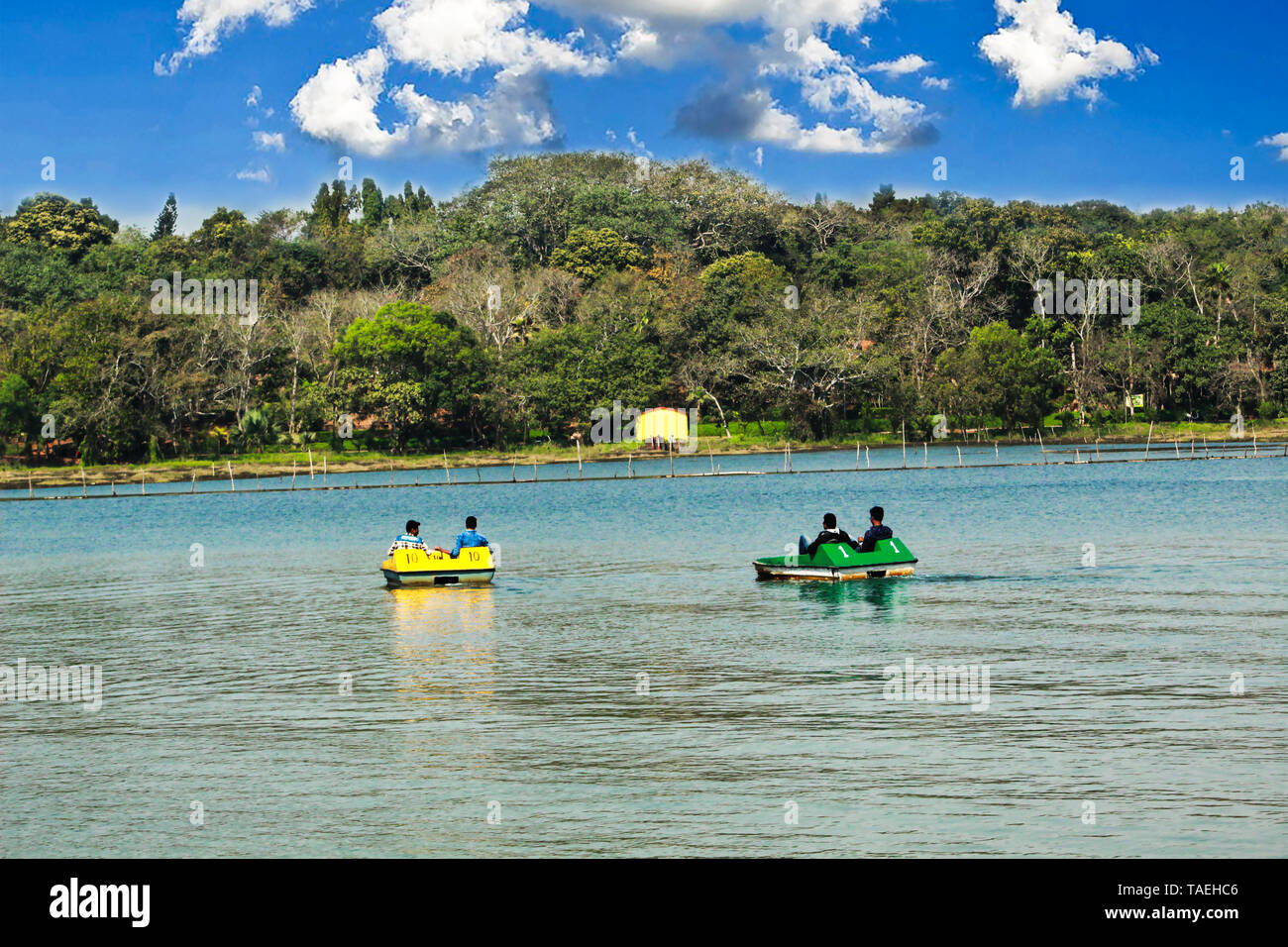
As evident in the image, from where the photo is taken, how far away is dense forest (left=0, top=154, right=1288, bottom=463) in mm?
97875

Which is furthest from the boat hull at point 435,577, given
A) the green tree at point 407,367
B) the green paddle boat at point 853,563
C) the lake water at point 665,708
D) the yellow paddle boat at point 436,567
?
the green tree at point 407,367

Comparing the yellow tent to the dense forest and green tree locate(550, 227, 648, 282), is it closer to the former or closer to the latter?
the dense forest

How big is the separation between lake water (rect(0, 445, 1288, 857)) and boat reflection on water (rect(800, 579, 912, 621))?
0.16m

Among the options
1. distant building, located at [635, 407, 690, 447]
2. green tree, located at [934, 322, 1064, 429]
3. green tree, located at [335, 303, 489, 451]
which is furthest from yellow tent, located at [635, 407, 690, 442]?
green tree, located at [934, 322, 1064, 429]

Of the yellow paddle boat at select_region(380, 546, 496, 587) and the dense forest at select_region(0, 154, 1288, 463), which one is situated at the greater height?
the dense forest at select_region(0, 154, 1288, 463)

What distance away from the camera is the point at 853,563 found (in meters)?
31.2

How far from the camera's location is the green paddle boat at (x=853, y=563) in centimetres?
3122

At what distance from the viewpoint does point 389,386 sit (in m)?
98.1

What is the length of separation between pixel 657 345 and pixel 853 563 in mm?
77247

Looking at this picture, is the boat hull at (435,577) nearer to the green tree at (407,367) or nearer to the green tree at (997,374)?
the green tree at (407,367)

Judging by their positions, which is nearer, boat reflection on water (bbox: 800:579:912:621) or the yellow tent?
boat reflection on water (bbox: 800:579:912:621)
